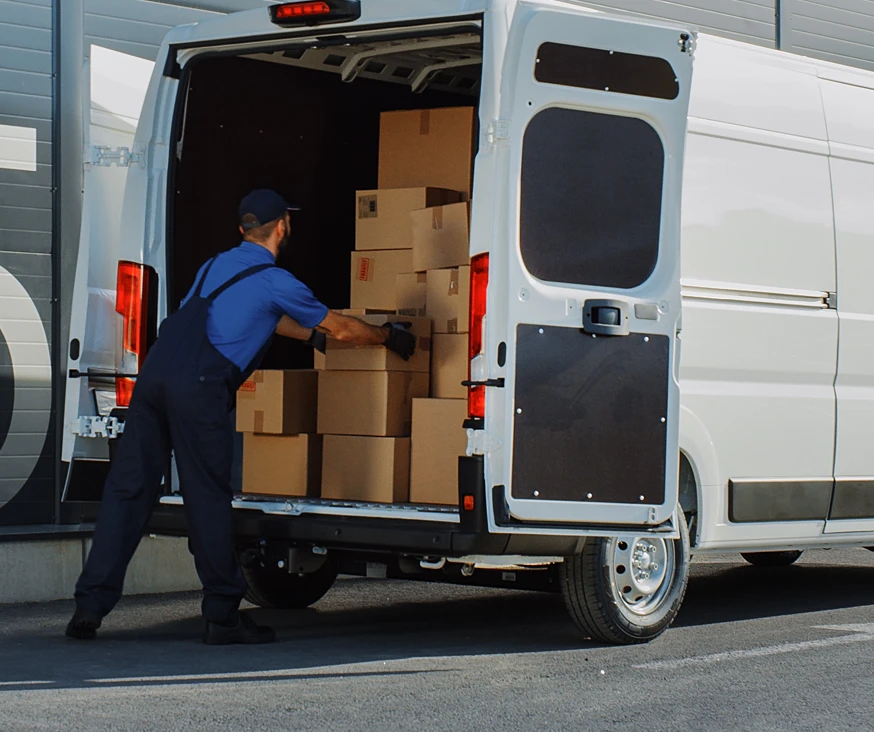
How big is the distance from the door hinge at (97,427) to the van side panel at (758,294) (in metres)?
2.49

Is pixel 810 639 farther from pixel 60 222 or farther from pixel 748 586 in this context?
pixel 60 222

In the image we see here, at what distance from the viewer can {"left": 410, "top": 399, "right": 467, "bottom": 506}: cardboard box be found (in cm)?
665

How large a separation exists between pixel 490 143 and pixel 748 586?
14.5 feet

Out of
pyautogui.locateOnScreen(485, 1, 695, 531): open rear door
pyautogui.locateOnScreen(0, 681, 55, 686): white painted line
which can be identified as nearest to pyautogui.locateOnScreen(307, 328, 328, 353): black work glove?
pyautogui.locateOnScreen(485, 1, 695, 531): open rear door

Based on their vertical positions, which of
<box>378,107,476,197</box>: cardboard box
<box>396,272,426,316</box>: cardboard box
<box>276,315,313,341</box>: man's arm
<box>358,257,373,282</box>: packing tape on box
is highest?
<box>378,107,476,197</box>: cardboard box

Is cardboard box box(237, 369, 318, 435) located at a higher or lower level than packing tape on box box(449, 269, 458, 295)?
lower

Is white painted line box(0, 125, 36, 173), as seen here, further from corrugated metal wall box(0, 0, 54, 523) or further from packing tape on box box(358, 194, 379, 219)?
packing tape on box box(358, 194, 379, 219)

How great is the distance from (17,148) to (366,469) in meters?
3.08

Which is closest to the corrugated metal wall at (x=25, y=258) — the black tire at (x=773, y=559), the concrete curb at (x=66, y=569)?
the concrete curb at (x=66, y=569)

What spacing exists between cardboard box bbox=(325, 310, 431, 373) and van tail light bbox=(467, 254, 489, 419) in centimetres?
87

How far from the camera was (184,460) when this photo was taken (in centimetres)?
650

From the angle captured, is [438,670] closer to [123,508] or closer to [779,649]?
[123,508]

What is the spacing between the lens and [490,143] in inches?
238

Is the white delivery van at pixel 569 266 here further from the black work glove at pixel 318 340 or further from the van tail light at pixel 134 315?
the black work glove at pixel 318 340
